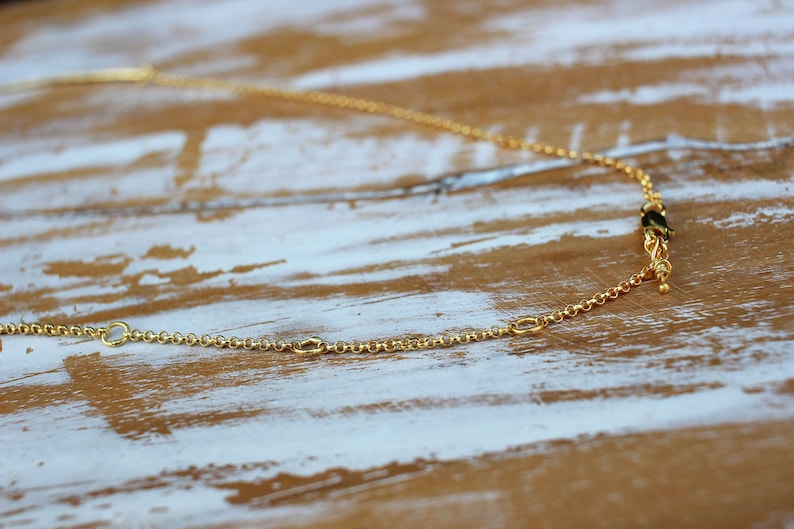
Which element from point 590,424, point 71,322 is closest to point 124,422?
point 71,322

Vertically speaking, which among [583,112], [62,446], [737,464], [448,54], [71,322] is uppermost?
[448,54]

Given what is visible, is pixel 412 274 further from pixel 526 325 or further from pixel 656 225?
pixel 656 225


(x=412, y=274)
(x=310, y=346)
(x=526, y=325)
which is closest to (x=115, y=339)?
(x=310, y=346)

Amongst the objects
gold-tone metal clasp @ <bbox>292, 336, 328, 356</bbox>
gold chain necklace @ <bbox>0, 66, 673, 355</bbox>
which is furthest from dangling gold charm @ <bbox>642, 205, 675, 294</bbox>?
gold-tone metal clasp @ <bbox>292, 336, 328, 356</bbox>

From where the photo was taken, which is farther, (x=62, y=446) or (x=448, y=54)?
(x=448, y=54)

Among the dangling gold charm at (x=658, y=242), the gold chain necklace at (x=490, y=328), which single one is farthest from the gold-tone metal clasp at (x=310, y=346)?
the dangling gold charm at (x=658, y=242)

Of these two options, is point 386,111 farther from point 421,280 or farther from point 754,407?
point 754,407
